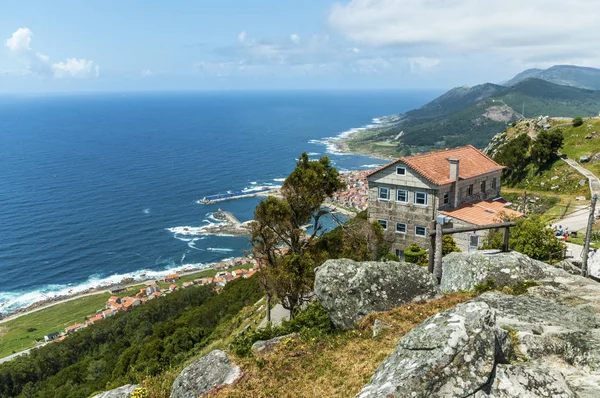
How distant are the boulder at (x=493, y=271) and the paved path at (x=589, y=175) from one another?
1574 inches

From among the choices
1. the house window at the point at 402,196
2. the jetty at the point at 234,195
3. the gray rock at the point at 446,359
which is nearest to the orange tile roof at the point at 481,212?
the house window at the point at 402,196

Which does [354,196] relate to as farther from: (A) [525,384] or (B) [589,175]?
(A) [525,384]

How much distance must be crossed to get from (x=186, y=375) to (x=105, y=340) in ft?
177

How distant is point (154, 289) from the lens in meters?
81.5

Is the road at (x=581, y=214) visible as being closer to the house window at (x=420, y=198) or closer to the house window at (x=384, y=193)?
the house window at (x=420, y=198)

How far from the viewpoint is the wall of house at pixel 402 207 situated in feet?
128

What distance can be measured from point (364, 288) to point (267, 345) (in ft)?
13.8

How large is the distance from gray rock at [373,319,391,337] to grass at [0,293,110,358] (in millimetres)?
72697

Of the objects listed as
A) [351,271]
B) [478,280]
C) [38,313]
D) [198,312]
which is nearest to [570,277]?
[478,280]

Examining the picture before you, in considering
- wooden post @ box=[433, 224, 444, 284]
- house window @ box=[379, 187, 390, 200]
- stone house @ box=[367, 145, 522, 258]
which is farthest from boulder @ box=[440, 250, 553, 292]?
house window @ box=[379, 187, 390, 200]

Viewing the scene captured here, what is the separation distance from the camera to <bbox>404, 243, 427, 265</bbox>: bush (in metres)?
34.8

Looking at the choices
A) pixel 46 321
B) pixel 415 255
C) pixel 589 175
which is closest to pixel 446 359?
pixel 415 255

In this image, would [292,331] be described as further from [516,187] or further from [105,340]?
[516,187]

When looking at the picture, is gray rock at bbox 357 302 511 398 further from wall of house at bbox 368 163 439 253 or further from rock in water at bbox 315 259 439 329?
wall of house at bbox 368 163 439 253
